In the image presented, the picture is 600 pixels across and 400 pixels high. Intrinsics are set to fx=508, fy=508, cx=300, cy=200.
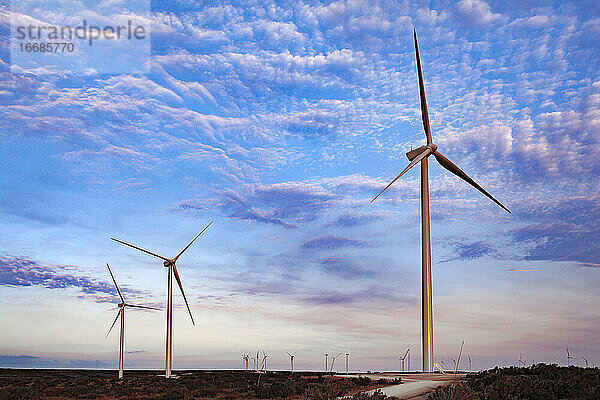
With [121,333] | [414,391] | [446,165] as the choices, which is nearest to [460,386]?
[414,391]

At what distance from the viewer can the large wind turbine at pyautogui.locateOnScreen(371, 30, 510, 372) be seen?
110 feet

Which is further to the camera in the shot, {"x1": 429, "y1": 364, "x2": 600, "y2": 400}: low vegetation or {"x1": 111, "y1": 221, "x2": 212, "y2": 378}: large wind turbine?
{"x1": 111, "y1": 221, "x2": 212, "y2": 378}: large wind turbine

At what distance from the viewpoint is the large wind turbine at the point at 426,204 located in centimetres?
3347

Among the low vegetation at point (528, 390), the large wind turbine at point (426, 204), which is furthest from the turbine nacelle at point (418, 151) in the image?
the low vegetation at point (528, 390)

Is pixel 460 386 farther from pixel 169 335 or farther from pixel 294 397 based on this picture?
pixel 169 335

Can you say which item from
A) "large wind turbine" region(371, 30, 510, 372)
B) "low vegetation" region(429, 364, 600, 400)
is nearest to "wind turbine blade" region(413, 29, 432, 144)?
"large wind turbine" region(371, 30, 510, 372)

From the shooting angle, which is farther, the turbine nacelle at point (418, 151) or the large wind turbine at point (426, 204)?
the turbine nacelle at point (418, 151)

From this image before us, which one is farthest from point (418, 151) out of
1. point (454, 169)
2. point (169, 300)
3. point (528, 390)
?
point (169, 300)

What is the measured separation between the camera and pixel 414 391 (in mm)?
31406

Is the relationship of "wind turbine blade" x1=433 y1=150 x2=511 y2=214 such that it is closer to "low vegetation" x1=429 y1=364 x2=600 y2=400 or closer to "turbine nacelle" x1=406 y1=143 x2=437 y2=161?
"turbine nacelle" x1=406 y1=143 x2=437 y2=161

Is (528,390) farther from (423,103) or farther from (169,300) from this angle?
(169,300)

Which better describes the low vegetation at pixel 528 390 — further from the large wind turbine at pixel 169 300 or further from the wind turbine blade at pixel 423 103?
the large wind turbine at pixel 169 300

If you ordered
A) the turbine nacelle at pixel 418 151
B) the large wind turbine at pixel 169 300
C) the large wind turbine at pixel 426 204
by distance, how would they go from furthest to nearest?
the large wind turbine at pixel 169 300 < the turbine nacelle at pixel 418 151 < the large wind turbine at pixel 426 204

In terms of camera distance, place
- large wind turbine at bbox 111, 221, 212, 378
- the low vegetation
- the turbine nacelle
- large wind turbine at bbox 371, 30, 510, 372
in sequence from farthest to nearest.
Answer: large wind turbine at bbox 111, 221, 212, 378 < the turbine nacelle < large wind turbine at bbox 371, 30, 510, 372 < the low vegetation
